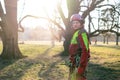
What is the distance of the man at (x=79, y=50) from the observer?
23.2ft

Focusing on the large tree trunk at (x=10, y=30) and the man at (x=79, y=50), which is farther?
the large tree trunk at (x=10, y=30)

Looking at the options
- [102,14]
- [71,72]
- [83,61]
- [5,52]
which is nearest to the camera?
[83,61]

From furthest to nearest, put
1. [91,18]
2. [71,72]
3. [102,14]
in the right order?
[91,18]
[102,14]
[71,72]

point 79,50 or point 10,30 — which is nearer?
point 79,50

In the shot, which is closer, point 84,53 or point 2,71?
point 84,53

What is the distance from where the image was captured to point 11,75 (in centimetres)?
1452

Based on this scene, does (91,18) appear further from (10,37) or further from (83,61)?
(83,61)

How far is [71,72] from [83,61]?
2.06 feet

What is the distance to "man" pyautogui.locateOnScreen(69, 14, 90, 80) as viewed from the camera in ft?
23.2

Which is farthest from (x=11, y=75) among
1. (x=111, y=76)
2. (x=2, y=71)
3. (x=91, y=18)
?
(x=91, y=18)

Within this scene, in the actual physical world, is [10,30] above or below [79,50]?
above

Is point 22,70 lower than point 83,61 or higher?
lower

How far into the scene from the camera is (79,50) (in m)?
7.44

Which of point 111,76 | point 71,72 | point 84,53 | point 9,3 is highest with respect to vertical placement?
point 9,3
